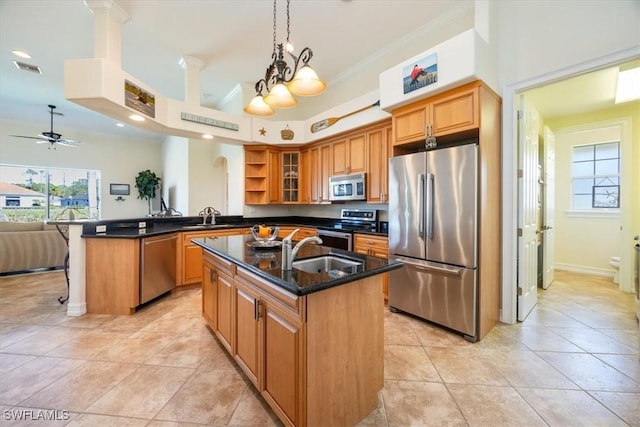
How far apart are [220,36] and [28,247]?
15.6ft

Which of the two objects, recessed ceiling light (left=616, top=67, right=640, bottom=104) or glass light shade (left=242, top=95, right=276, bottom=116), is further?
recessed ceiling light (left=616, top=67, right=640, bottom=104)

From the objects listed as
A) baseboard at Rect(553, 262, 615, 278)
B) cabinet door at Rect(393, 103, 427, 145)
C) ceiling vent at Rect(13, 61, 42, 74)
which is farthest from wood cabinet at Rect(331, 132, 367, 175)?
ceiling vent at Rect(13, 61, 42, 74)

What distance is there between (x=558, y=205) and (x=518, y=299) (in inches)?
130

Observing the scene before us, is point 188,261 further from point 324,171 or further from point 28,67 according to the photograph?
point 28,67

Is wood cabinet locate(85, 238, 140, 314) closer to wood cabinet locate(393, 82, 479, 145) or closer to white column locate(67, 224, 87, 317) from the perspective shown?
white column locate(67, 224, 87, 317)

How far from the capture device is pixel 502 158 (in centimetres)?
271

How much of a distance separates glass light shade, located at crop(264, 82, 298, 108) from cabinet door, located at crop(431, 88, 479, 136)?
4.56 feet

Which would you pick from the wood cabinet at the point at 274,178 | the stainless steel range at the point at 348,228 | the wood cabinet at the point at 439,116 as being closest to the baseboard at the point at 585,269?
the stainless steel range at the point at 348,228

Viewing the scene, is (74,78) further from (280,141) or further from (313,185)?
(313,185)

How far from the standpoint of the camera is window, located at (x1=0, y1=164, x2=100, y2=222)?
21.3 feet

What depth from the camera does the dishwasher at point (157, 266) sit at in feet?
10.3

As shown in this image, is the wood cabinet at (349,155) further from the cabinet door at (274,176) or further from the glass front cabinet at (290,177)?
the cabinet door at (274,176)

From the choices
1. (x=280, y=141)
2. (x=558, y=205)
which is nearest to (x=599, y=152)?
(x=558, y=205)

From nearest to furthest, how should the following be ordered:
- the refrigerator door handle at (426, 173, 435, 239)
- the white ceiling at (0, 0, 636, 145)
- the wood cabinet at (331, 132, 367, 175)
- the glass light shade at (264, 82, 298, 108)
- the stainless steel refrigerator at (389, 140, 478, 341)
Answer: the glass light shade at (264, 82, 298, 108) < the stainless steel refrigerator at (389, 140, 478, 341) < the refrigerator door handle at (426, 173, 435, 239) < the white ceiling at (0, 0, 636, 145) < the wood cabinet at (331, 132, 367, 175)
